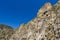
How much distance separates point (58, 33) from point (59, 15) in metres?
5.70

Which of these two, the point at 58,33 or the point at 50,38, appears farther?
the point at 50,38

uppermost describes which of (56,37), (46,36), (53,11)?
(53,11)

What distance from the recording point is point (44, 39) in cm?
7775

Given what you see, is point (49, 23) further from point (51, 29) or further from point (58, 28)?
point (58, 28)

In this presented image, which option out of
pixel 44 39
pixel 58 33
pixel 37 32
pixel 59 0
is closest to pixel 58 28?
pixel 58 33

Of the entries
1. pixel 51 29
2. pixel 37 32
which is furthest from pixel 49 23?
pixel 37 32

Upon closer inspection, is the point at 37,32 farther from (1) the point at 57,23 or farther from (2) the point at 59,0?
(1) the point at 57,23

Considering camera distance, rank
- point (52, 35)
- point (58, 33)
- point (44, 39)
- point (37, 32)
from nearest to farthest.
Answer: point (58, 33) < point (52, 35) < point (44, 39) < point (37, 32)

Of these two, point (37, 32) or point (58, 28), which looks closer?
point (58, 28)

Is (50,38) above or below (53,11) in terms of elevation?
below

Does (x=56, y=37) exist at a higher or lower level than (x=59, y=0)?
lower

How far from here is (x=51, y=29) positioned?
75250 mm

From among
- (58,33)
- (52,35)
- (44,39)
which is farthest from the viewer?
(44,39)

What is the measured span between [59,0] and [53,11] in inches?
146
